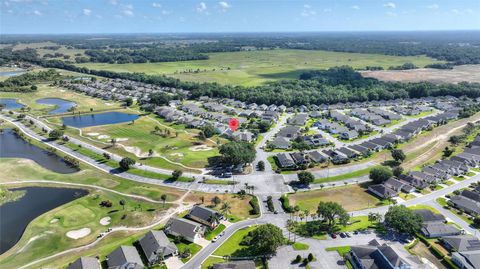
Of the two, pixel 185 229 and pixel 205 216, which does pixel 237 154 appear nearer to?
pixel 205 216

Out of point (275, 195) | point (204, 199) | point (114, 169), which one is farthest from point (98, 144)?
point (275, 195)

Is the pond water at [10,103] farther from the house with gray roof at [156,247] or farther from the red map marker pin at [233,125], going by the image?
the house with gray roof at [156,247]

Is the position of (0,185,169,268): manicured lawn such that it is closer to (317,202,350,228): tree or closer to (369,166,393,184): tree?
(317,202,350,228): tree

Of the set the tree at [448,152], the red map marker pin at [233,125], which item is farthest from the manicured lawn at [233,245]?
the tree at [448,152]

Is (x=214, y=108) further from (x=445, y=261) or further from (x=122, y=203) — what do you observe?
(x=445, y=261)

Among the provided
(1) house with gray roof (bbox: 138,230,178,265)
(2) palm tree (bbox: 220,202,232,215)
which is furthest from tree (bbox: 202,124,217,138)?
(1) house with gray roof (bbox: 138,230,178,265)
